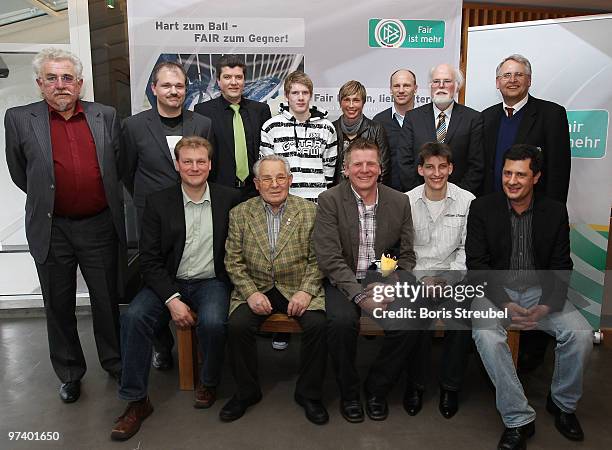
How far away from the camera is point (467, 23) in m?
7.03

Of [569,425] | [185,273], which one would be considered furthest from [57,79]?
[569,425]

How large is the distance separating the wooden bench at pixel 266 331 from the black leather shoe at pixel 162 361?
0.29 meters

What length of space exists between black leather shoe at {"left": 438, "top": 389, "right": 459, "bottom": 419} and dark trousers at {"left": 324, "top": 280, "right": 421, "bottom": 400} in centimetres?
28

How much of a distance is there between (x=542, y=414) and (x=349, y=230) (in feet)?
4.45

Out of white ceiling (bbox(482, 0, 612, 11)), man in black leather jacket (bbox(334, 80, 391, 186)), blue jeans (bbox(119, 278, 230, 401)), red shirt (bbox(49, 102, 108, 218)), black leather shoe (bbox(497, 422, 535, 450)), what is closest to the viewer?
black leather shoe (bbox(497, 422, 535, 450))

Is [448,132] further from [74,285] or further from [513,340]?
[74,285]

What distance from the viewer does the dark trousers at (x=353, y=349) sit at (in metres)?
2.57

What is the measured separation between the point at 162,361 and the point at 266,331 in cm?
83

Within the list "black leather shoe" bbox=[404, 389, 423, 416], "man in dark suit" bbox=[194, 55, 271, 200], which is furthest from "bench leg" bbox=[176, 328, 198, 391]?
"black leather shoe" bbox=[404, 389, 423, 416]

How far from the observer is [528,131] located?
10.2 feet

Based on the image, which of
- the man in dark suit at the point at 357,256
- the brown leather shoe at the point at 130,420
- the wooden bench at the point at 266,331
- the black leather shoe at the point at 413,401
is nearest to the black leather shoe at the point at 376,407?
the man in dark suit at the point at 357,256

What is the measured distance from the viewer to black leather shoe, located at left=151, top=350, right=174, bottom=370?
3.19 meters

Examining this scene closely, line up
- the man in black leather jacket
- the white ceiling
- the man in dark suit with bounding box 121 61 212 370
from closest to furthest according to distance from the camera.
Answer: the man in dark suit with bounding box 121 61 212 370 < the man in black leather jacket < the white ceiling

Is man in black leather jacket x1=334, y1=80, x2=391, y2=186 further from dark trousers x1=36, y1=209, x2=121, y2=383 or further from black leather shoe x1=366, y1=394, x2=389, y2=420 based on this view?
dark trousers x1=36, y1=209, x2=121, y2=383
